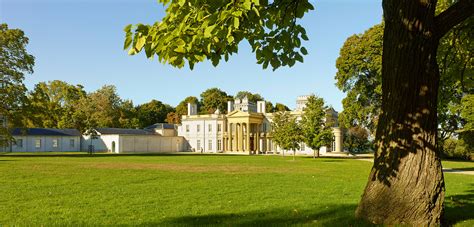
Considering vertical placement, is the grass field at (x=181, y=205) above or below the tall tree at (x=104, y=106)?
below

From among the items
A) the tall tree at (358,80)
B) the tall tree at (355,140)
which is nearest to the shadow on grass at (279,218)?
the tall tree at (358,80)

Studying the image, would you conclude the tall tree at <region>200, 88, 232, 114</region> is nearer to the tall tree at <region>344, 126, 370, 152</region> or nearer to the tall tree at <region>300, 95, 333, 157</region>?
the tall tree at <region>344, 126, 370, 152</region>

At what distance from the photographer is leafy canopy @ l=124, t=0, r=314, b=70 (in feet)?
16.7

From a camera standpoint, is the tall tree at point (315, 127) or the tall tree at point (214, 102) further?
the tall tree at point (214, 102)

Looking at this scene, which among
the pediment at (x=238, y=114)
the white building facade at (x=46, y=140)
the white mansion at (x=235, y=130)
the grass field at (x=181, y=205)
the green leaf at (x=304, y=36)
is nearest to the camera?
the green leaf at (x=304, y=36)

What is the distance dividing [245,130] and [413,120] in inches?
2855

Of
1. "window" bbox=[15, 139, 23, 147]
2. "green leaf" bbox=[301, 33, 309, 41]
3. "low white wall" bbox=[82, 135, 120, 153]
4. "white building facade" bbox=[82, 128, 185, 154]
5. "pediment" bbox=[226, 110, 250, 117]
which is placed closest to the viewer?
"green leaf" bbox=[301, 33, 309, 41]

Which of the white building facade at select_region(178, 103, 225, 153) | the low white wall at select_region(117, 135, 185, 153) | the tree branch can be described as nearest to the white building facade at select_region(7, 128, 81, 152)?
the low white wall at select_region(117, 135, 185, 153)

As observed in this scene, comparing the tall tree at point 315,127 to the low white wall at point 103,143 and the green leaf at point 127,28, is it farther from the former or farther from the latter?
the green leaf at point 127,28

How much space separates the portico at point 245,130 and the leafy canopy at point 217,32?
228ft

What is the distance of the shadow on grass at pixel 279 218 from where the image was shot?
23.9 ft

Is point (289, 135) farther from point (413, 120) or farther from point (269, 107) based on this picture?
point (269, 107)


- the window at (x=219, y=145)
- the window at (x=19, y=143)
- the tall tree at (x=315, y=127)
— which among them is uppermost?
the tall tree at (x=315, y=127)

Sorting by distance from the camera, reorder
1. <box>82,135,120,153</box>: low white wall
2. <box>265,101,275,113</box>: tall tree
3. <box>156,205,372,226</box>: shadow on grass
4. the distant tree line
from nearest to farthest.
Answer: <box>156,205,372,226</box>: shadow on grass → the distant tree line → <box>82,135,120,153</box>: low white wall → <box>265,101,275,113</box>: tall tree
